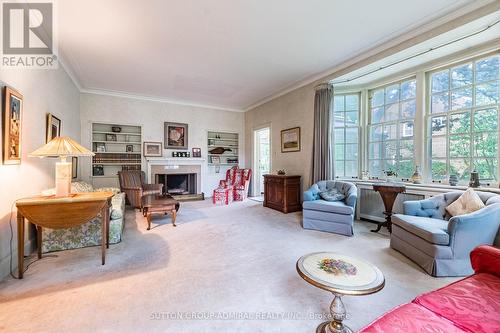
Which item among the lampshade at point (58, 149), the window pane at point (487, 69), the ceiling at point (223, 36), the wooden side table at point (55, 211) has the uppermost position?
the ceiling at point (223, 36)

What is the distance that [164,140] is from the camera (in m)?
6.29

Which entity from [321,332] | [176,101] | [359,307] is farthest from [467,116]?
[176,101]

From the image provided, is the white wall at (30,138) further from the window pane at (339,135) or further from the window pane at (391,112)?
the window pane at (391,112)

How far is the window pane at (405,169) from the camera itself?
12.5ft

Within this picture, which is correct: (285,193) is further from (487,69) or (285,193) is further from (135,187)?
(487,69)

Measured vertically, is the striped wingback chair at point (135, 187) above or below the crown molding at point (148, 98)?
below

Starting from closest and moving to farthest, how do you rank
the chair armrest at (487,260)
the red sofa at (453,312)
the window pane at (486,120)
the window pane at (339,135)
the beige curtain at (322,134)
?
the red sofa at (453,312) → the chair armrest at (487,260) → the window pane at (486,120) → the beige curtain at (322,134) → the window pane at (339,135)

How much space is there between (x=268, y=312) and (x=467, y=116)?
12.5 ft

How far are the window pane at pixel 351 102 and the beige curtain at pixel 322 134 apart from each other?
21.1 inches

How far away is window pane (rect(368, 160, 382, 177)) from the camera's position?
14.1ft

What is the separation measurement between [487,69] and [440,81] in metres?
0.54

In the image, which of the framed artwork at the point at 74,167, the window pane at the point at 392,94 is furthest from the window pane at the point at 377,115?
the framed artwork at the point at 74,167

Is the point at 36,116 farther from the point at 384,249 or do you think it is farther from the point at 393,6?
the point at 384,249

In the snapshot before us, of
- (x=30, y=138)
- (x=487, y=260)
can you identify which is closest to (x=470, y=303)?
(x=487, y=260)
